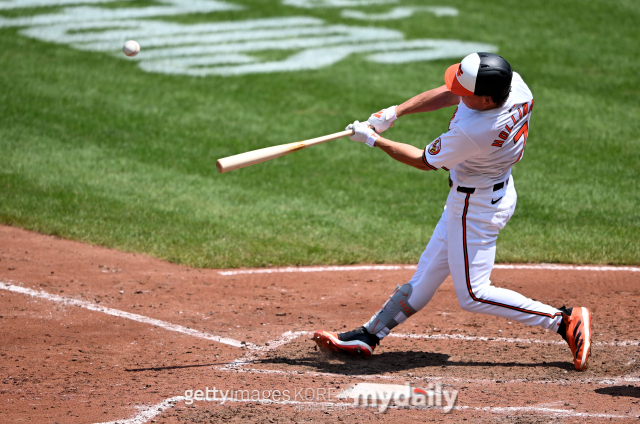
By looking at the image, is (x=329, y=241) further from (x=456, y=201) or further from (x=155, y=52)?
(x=155, y=52)

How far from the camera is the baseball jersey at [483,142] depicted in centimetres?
406

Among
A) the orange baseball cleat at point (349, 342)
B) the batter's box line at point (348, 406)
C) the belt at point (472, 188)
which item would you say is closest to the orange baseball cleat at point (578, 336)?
the batter's box line at point (348, 406)

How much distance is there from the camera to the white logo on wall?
12750 mm

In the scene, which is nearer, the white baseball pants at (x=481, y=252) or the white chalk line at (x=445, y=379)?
the white chalk line at (x=445, y=379)

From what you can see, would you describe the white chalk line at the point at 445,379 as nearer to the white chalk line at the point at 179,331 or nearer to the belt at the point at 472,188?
the white chalk line at the point at 179,331

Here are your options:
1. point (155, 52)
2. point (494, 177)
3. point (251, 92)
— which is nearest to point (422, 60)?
point (251, 92)

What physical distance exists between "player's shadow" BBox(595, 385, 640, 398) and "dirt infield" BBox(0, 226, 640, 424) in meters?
0.02

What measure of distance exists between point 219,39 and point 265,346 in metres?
10.0

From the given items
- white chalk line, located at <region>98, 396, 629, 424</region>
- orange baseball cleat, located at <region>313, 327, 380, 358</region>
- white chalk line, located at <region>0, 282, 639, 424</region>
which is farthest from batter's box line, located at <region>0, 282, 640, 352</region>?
white chalk line, located at <region>98, 396, 629, 424</region>

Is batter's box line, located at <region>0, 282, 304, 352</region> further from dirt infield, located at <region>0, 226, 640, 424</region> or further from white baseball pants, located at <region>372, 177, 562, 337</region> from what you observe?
white baseball pants, located at <region>372, 177, 562, 337</region>

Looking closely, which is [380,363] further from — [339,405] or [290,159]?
[290,159]

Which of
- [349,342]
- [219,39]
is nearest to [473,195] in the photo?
[349,342]

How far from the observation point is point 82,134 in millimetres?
9867

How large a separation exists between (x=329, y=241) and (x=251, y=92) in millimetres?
4954
